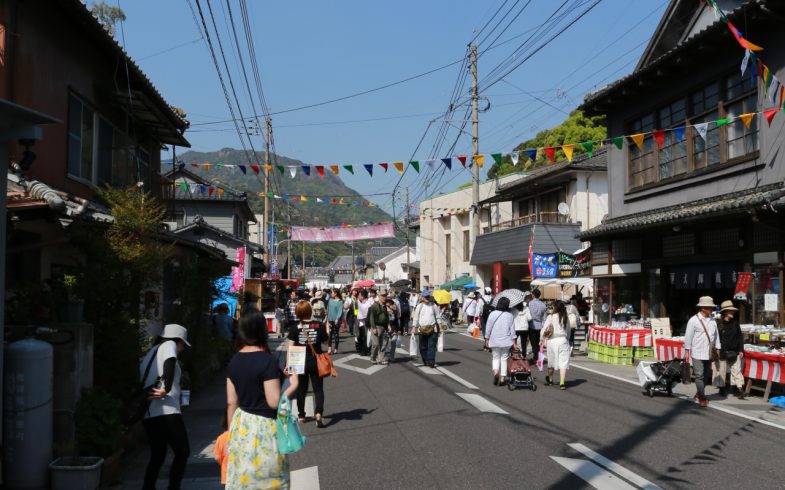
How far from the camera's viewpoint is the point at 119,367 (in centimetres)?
790

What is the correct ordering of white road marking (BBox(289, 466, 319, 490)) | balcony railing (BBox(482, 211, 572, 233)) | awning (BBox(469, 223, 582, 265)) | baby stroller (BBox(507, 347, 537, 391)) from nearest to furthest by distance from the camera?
white road marking (BBox(289, 466, 319, 490))
baby stroller (BBox(507, 347, 537, 391))
awning (BBox(469, 223, 582, 265))
balcony railing (BBox(482, 211, 572, 233))

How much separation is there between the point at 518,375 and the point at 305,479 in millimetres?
6471

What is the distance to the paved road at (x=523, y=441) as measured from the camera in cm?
652

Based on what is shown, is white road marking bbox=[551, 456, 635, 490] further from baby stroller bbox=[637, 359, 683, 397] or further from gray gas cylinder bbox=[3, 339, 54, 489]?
baby stroller bbox=[637, 359, 683, 397]

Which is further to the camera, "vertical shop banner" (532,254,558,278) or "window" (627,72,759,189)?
"vertical shop banner" (532,254,558,278)

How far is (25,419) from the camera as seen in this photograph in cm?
591

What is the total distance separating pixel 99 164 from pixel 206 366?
14.6 ft

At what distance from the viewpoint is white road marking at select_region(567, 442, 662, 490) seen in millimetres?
6270

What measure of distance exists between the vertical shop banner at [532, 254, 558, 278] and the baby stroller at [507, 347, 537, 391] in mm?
15326

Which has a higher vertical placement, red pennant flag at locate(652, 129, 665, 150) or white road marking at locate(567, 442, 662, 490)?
red pennant flag at locate(652, 129, 665, 150)

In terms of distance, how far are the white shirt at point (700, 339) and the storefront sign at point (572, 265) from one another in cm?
1541

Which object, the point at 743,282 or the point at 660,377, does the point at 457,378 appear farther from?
the point at 743,282

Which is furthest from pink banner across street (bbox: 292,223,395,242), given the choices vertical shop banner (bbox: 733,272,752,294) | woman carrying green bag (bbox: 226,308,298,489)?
woman carrying green bag (bbox: 226,308,298,489)

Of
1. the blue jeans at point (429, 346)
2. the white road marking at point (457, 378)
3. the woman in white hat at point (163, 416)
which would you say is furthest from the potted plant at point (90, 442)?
the blue jeans at point (429, 346)
